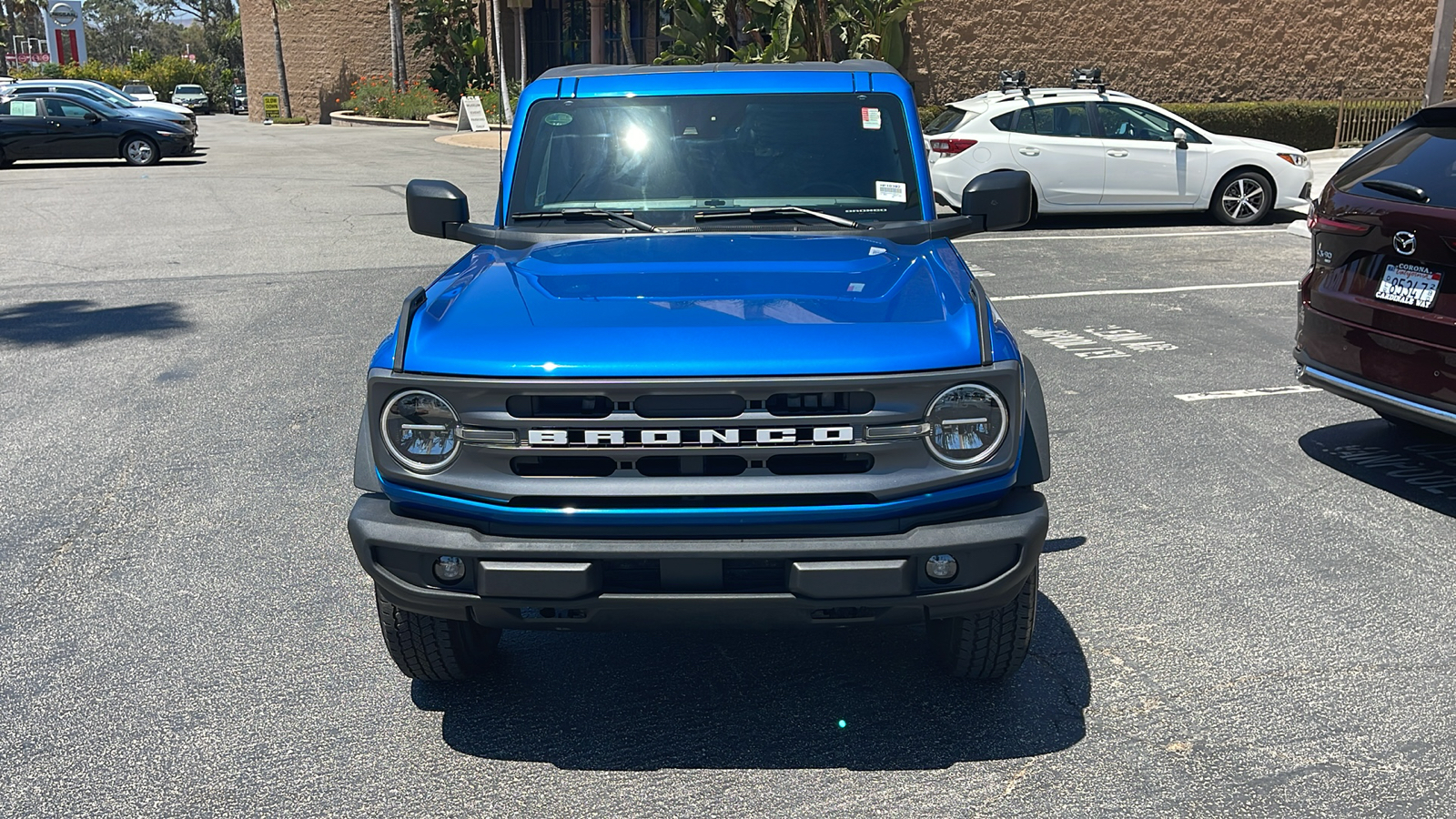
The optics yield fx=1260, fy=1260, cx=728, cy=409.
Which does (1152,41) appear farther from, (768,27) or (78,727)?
(78,727)

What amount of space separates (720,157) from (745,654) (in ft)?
5.97

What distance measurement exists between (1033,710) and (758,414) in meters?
1.38

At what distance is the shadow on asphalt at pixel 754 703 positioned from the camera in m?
3.58

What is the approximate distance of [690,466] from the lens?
126 inches

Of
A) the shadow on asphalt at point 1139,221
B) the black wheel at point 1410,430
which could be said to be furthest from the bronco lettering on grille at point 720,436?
the shadow on asphalt at point 1139,221

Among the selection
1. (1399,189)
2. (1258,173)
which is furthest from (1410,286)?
(1258,173)

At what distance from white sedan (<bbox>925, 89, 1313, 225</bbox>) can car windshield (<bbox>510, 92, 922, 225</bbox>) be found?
997 cm

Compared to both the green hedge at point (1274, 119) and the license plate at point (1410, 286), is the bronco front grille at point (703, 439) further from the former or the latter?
the green hedge at point (1274, 119)

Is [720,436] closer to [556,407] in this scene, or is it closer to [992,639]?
[556,407]

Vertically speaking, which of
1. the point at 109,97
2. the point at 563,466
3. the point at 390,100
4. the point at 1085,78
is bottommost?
the point at 563,466

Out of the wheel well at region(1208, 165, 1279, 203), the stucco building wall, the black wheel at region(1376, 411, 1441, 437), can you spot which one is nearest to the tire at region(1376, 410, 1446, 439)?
the black wheel at region(1376, 411, 1441, 437)

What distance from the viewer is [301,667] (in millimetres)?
4129

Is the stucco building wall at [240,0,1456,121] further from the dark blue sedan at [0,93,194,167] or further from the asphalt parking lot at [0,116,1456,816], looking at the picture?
the asphalt parking lot at [0,116,1456,816]

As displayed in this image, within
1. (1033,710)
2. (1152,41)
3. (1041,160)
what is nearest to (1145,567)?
(1033,710)
